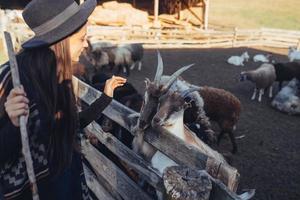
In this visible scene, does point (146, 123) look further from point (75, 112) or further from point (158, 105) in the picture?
point (75, 112)

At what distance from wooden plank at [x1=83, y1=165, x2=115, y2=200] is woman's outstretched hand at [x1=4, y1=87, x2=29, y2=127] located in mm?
2442

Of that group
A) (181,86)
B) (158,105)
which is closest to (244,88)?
(181,86)

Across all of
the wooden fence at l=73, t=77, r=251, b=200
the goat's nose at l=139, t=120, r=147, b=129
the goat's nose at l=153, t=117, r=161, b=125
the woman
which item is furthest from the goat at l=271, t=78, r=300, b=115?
the woman

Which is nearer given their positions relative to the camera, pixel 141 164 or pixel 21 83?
pixel 21 83

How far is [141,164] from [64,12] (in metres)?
1.68

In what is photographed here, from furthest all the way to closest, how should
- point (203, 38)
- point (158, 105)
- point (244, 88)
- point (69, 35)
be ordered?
point (203, 38)
point (244, 88)
point (158, 105)
point (69, 35)

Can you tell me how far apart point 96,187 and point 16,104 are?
274cm

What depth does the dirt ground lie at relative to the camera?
20.6 feet

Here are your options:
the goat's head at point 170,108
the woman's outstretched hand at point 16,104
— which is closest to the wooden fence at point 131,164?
the goat's head at point 170,108

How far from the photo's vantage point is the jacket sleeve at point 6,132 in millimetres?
1746

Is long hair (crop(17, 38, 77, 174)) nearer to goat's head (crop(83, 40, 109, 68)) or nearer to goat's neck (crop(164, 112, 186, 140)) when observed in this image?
goat's neck (crop(164, 112, 186, 140))

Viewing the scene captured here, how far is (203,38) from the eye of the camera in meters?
20.3

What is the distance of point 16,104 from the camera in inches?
67.0

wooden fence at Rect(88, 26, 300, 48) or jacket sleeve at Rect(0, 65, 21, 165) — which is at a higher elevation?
jacket sleeve at Rect(0, 65, 21, 165)
